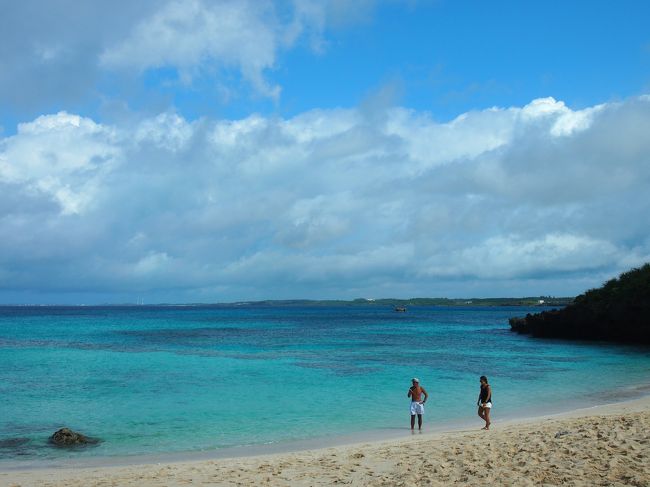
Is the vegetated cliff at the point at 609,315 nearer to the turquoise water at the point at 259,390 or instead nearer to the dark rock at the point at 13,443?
the turquoise water at the point at 259,390

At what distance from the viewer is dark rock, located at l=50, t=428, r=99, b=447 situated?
16.8m

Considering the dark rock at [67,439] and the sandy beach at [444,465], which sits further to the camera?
the dark rock at [67,439]

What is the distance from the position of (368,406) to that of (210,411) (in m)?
6.31

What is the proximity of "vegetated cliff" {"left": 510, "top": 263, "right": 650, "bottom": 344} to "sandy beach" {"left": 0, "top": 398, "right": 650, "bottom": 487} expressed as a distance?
146 ft

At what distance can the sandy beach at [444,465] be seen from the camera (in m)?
10.7

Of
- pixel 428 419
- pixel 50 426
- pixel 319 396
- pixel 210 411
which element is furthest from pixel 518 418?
pixel 50 426

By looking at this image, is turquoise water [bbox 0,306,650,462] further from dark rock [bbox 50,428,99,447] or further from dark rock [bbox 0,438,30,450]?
dark rock [bbox 50,428,99,447]

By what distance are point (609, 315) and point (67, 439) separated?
182ft

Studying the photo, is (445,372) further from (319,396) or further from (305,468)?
(305,468)

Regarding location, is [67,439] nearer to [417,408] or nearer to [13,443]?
[13,443]

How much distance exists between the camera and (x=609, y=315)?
190 feet

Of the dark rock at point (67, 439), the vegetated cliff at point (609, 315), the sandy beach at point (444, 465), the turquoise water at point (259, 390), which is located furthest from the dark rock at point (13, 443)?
the vegetated cliff at point (609, 315)

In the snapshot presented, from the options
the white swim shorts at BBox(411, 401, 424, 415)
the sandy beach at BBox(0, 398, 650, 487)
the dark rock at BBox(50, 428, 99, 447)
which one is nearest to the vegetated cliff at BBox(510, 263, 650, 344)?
the white swim shorts at BBox(411, 401, 424, 415)

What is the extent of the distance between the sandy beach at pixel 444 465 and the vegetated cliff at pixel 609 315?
44365 mm
